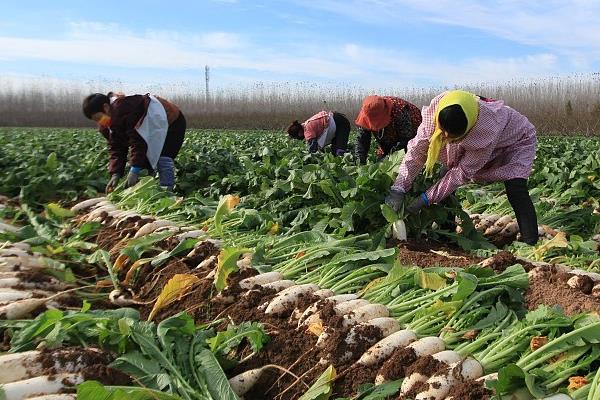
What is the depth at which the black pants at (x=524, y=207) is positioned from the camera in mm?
4590

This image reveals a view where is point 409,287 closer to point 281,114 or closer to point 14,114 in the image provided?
point 281,114

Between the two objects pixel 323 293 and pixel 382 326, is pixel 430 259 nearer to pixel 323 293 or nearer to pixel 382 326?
pixel 323 293

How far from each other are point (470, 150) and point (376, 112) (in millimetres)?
1919

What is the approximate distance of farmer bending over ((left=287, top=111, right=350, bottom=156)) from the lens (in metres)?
8.71

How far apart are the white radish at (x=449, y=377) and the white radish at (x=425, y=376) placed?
0.12 ft

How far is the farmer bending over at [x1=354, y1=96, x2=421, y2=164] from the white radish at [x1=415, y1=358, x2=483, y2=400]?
418 cm

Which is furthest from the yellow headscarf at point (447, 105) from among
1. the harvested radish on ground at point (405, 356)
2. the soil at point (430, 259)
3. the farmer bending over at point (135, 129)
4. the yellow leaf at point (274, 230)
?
the farmer bending over at point (135, 129)

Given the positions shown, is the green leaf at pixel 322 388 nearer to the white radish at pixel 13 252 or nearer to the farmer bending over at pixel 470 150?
the farmer bending over at pixel 470 150

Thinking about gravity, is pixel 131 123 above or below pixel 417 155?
above

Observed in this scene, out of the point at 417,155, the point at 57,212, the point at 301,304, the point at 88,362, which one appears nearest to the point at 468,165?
the point at 417,155

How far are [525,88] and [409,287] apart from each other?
92.7 feet

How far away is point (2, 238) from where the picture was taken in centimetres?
397

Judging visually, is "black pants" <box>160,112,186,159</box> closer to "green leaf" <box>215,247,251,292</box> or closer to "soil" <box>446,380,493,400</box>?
"green leaf" <box>215,247,251,292</box>

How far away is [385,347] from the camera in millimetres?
2379
